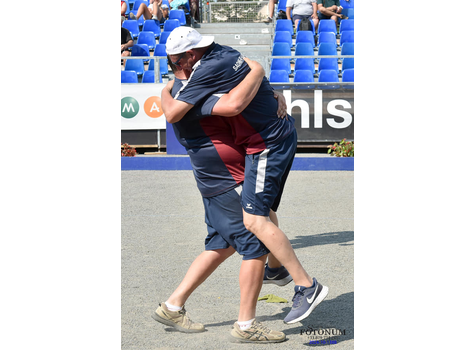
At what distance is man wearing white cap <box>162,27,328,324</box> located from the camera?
338 cm

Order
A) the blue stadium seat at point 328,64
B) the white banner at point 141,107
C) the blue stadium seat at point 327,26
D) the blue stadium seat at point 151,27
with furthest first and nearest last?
the blue stadium seat at point 151,27, the blue stadium seat at point 327,26, the blue stadium seat at point 328,64, the white banner at point 141,107

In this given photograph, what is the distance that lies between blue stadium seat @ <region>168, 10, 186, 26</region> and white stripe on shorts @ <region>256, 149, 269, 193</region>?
52.0ft

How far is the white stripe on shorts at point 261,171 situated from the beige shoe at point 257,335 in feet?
2.64

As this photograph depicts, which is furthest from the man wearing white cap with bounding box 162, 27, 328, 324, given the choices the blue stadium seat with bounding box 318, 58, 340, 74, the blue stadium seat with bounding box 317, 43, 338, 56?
the blue stadium seat with bounding box 317, 43, 338, 56

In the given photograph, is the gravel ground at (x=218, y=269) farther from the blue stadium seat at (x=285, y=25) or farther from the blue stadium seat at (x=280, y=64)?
the blue stadium seat at (x=285, y=25)

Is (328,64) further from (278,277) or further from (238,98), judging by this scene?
(238,98)

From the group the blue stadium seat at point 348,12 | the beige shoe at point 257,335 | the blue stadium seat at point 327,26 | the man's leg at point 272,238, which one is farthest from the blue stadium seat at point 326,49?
the beige shoe at point 257,335

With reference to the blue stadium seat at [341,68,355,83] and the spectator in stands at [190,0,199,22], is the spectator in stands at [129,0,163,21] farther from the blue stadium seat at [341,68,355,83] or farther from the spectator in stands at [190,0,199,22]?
the blue stadium seat at [341,68,355,83]

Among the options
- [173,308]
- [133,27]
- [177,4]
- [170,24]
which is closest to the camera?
[173,308]

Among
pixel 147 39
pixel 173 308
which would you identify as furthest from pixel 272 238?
pixel 147 39

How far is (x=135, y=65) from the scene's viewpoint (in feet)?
47.6

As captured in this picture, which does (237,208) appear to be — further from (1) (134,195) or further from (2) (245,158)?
(1) (134,195)

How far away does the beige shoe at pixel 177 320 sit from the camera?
368 centimetres

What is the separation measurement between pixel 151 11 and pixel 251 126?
1664 centimetres
